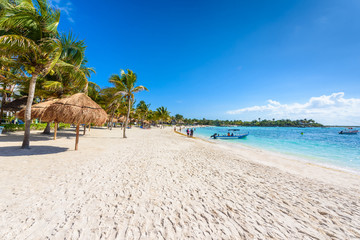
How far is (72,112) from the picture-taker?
703cm

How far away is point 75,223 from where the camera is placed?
246cm

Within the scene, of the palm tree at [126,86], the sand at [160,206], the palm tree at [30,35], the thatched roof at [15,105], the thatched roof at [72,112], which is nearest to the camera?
the sand at [160,206]

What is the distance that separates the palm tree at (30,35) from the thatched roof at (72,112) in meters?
1.12

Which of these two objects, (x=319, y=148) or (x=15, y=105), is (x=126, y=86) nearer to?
(x=15, y=105)

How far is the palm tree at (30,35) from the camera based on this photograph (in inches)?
215

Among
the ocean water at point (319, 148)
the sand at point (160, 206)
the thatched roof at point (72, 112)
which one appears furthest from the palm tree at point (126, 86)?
the ocean water at point (319, 148)

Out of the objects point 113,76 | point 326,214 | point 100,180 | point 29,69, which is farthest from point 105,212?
point 113,76

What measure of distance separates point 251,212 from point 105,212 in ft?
11.1

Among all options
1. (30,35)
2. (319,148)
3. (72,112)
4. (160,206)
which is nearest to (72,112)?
(72,112)

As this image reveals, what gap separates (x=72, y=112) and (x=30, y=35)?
13.8 ft

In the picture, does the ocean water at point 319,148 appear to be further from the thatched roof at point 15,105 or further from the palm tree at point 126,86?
the thatched roof at point 15,105

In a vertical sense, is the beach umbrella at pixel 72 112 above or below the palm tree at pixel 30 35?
below

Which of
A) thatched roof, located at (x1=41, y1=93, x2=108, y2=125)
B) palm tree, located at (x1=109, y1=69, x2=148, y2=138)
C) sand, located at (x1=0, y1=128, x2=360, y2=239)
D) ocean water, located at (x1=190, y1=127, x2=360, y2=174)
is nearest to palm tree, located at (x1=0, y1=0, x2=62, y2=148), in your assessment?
thatched roof, located at (x1=41, y1=93, x2=108, y2=125)

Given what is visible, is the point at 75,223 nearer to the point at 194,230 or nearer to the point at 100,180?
the point at 100,180
